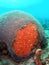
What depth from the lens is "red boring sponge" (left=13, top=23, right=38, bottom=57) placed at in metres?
4.04

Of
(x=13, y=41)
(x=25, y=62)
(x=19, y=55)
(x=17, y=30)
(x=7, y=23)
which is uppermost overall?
(x=7, y=23)

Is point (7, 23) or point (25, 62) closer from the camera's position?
point (25, 62)

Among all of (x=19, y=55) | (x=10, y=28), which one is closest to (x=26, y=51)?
(x=19, y=55)

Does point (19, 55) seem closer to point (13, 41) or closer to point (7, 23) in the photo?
point (13, 41)

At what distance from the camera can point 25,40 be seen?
163 inches

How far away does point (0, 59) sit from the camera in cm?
391

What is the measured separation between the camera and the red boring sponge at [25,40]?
4035mm

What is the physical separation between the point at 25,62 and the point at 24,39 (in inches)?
25.9

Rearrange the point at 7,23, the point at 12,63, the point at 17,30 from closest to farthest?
the point at 12,63 → the point at 17,30 → the point at 7,23

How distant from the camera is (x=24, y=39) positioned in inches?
163

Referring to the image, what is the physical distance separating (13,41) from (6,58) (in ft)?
1.64

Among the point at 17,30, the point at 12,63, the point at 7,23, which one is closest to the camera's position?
the point at 12,63

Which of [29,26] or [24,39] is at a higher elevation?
[29,26]

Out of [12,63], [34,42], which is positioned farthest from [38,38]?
[12,63]
